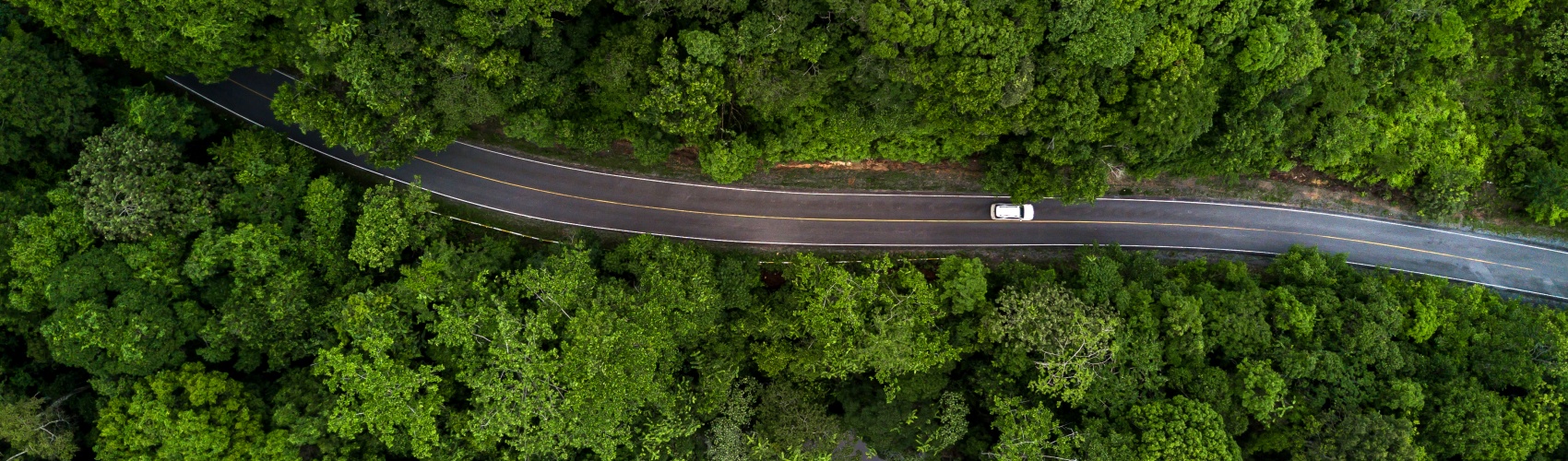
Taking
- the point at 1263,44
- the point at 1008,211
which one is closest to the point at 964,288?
the point at 1008,211

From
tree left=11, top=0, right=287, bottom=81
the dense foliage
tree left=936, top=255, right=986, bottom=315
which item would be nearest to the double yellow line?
the dense foliage

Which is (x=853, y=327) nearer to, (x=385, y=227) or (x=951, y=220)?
(x=951, y=220)

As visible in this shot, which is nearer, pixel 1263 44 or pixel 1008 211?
pixel 1263 44

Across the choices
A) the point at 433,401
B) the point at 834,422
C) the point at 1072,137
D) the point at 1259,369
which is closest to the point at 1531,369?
the point at 1259,369

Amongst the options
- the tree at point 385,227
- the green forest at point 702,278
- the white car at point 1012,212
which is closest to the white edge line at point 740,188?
the white car at point 1012,212

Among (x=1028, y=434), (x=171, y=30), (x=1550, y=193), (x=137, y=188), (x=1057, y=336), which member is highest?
(x=171, y=30)

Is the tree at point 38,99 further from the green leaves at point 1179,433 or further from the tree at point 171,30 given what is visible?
the green leaves at point 1179,433
